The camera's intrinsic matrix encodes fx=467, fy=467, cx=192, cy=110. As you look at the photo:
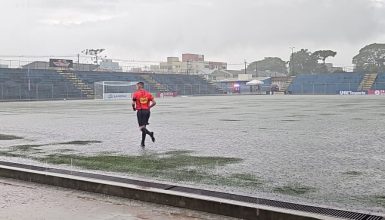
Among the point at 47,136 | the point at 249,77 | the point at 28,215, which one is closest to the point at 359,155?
the point at 28,215

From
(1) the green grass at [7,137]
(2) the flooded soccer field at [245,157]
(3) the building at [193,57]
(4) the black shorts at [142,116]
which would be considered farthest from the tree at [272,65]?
(4) the black shorts at [142,116]

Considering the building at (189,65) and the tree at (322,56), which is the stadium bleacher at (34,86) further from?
the tree at (322,56)

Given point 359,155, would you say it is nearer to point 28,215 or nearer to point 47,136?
point 28,215

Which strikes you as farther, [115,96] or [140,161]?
[115,96]

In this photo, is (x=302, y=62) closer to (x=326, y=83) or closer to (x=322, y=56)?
(x=322, y=56)

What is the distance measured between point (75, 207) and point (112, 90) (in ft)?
217

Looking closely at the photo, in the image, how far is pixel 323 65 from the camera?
129m

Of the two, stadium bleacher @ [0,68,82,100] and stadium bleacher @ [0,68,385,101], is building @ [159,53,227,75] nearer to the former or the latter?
stadium bleacher @ [0,68,385,101]

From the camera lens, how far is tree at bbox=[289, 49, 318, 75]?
425 ft

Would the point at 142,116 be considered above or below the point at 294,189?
above

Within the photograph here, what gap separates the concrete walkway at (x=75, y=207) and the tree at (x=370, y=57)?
12073 cm

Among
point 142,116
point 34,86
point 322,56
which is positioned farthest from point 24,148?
point 322,56

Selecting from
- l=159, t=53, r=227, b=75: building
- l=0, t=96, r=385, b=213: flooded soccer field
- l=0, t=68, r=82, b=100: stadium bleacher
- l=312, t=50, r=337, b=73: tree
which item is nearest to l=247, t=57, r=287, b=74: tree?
l=159, t=53, r=227, b=75: building

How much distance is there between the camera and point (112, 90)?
7150 centimetres
